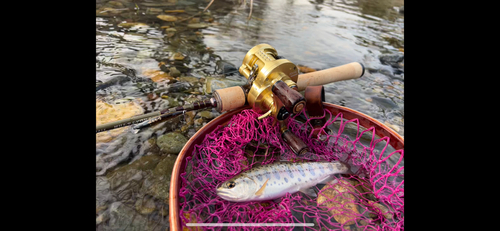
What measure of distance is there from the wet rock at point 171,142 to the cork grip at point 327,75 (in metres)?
1.63

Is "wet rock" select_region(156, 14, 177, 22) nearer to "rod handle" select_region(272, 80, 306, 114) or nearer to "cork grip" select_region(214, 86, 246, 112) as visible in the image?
"cork grip" select_region(214, 86, 246, 112)

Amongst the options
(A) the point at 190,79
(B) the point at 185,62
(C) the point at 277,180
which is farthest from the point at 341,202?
(B) the point at 185,62

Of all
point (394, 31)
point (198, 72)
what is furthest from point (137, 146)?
point (394, 31)

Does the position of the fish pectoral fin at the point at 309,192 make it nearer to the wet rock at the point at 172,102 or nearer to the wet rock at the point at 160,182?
the wet rock at the point at 160,182

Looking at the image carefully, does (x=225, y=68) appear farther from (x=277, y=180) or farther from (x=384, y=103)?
(x=277, y=180)

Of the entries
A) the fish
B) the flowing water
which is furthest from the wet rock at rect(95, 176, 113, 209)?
the fish

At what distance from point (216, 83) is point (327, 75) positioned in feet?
6.19

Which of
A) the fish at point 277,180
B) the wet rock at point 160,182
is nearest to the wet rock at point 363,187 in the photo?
the fish at point 277,180

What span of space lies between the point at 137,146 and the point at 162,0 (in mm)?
8143

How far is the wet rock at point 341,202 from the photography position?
2332 mm

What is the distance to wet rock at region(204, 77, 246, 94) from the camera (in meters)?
4.40

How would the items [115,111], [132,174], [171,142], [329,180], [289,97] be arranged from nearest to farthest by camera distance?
[289,97] < [329,180] < [132,174] < [171,142] < [115,111]

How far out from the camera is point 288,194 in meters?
2.40

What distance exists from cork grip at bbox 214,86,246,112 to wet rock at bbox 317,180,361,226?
1.25 meters
